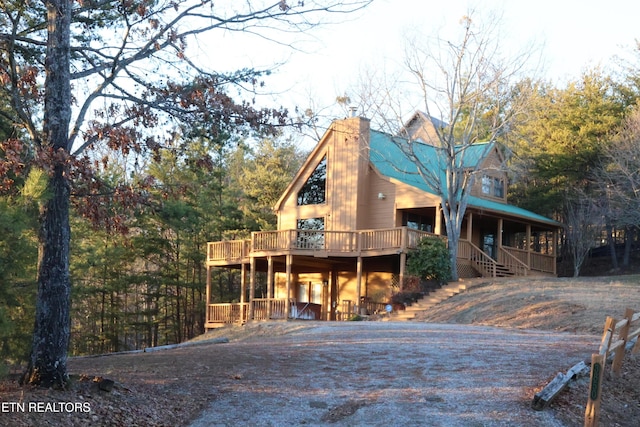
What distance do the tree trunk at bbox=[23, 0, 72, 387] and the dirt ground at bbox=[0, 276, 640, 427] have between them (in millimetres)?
371

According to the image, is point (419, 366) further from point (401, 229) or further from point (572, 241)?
point (572, 241)

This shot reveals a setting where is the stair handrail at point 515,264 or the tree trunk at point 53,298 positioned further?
the stair handrail at point 515,264

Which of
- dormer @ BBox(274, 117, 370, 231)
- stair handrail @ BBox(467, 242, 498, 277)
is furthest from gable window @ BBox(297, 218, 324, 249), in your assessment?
stair handrail @ BBox(467, 242, 498, 277)

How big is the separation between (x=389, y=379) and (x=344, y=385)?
708 millimetres

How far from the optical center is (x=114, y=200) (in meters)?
9.70

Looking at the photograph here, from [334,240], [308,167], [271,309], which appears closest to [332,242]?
[334,240]

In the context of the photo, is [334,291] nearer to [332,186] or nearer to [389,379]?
[332,186]

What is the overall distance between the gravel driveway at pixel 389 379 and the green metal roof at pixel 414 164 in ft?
52.0

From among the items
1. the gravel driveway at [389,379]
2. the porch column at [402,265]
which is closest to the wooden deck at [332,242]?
the porch column at [402,265]

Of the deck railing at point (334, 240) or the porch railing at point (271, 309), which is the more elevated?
the deck railing at point (334, 240)

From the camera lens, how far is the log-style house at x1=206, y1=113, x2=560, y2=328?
92.4 ft

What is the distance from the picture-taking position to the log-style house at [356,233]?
28.2 m

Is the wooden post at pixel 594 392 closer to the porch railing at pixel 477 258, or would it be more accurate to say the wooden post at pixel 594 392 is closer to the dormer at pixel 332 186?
the porch railing at pixel 477 258

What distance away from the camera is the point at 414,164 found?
32.5 metres
